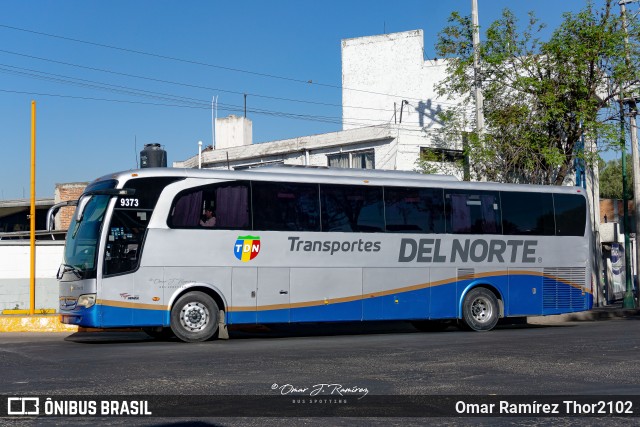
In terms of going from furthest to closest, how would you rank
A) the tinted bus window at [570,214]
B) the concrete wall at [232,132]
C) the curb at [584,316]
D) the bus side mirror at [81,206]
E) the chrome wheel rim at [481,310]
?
the concrete wall at [232,132]
the curb at [584,316]
the tinted bus window at [570,214]
the chrome wheel rim at [481,310]
the bus side mirror at [81,206]

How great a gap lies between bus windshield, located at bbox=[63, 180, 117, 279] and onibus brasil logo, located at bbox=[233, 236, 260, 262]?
273 centimetres

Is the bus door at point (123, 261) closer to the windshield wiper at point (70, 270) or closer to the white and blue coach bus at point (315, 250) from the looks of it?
the white and blue coach bus at point (315, 250)

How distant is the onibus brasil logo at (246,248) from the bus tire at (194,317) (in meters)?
1.06

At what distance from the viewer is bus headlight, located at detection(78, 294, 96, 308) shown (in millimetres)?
16594

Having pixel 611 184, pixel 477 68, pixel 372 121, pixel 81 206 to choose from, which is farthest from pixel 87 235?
pixel 611 184

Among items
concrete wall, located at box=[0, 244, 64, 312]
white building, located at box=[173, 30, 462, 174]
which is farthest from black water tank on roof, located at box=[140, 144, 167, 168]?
white building, located at box=[173, 30, 462, 174]

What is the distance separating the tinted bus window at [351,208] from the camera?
62.7ft

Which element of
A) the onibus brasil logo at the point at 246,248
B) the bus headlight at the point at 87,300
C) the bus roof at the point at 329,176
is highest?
the bus roof at the point at 329,176

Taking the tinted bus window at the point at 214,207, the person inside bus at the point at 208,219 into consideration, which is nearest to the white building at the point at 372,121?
the tinted bus window at the point at 214,207

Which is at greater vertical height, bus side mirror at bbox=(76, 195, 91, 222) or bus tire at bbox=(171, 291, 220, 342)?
bus side mirror at bbox=(76, 195, 91, 222)

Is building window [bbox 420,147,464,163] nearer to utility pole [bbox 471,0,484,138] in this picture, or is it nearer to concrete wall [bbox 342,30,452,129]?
utility pole [bbox 471,0,484,138]

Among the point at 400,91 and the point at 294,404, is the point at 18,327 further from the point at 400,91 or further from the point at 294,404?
the point at 400,91

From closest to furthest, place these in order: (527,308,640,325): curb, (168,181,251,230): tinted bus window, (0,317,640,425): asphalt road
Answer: (0,317,640,425): asphalt road → (168,181,251,230): tinted bus window → (527,308,640,325): curb

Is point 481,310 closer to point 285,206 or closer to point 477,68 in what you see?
point 285,206
